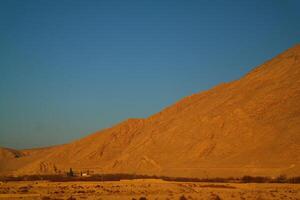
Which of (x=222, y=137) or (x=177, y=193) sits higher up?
(x=222, y=137)

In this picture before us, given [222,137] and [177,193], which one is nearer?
[177,193]

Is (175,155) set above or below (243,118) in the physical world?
below

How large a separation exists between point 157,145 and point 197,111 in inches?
325

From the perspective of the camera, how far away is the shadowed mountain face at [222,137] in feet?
165

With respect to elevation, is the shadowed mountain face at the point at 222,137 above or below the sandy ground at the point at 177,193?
above

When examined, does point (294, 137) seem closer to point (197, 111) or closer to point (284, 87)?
point (284, 87)

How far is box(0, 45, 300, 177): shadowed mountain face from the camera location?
50.4m

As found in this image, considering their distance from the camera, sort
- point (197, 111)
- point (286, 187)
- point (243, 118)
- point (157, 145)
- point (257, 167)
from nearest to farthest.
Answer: point (286, 187)
point (257, 167)
point (243, 118)
point (157, 145)
point (197, 111)

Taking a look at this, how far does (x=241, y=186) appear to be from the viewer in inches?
1505

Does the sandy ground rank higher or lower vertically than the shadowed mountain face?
lower

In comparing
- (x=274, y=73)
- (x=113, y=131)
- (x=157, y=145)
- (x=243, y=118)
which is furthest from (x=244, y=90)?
(x=113, y=131)

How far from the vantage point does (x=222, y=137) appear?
57.3 metres

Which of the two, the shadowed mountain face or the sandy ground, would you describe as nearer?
the sandy ground

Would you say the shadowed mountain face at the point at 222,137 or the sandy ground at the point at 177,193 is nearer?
the sandy ground at the point at 177,193
